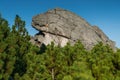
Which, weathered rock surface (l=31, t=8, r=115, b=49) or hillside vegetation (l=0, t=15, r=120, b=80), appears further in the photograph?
weathered rock surface (l=31, t=8, r=115, b=49)

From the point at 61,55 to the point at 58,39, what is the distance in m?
35.2

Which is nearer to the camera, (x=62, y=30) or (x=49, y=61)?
(x=49, y=61)

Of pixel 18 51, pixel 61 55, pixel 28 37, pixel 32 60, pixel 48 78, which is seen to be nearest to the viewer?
pixel 48 78

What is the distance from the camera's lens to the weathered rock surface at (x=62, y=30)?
2281 inches

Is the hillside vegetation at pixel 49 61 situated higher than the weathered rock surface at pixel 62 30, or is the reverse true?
the weathered rock surface at pixel 62 30

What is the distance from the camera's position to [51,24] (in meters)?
60.1

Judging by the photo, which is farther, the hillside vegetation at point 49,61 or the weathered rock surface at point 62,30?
the weathered rock surface at point 62,30

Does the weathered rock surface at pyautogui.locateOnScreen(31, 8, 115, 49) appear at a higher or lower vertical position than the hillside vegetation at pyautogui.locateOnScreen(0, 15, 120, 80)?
higher

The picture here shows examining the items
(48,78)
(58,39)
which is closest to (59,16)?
(58,39)

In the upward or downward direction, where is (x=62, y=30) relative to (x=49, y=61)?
upward

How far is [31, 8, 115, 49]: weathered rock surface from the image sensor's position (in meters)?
57.9

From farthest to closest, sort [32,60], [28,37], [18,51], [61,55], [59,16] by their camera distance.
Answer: [59,16] < [28,37] < [18,51] < [32,60] < [61,55]

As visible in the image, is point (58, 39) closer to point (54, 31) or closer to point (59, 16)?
point (54, 31)

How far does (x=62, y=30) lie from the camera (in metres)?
59.7
